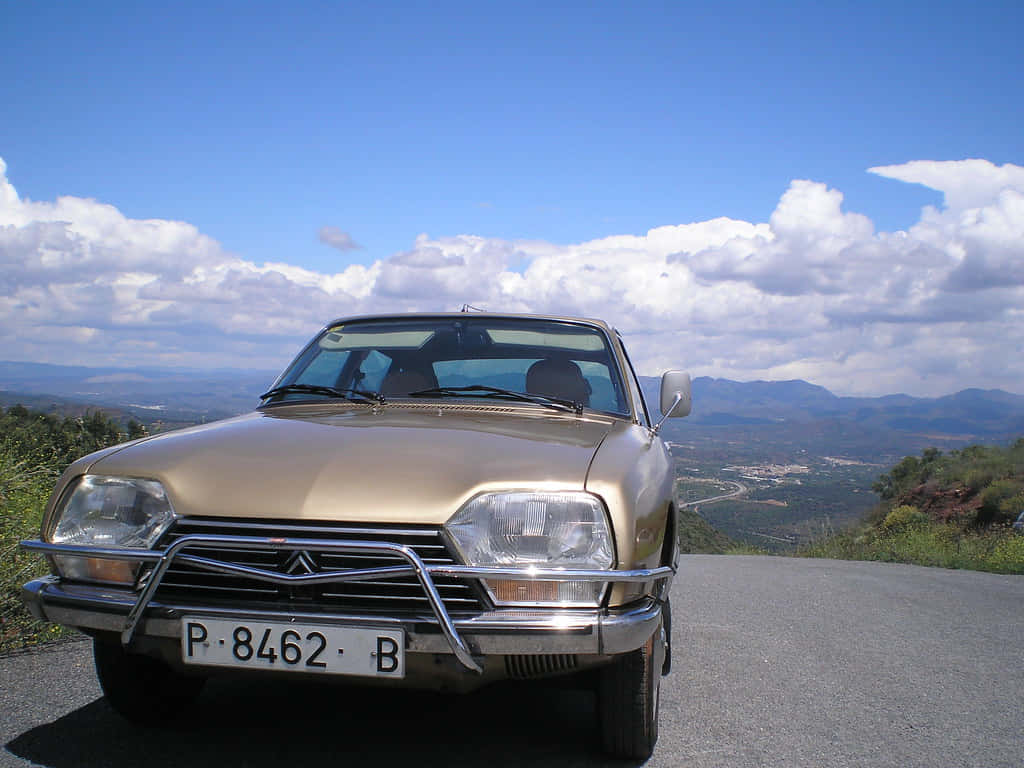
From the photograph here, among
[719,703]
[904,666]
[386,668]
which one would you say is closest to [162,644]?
[386,668]

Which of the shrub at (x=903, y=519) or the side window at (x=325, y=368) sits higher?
the side window at (x=325, y=368)

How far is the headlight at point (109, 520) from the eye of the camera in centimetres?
244

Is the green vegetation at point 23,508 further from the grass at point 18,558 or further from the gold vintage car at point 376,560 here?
the gold vintage car at point 376,560

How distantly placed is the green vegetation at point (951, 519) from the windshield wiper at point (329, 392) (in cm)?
924

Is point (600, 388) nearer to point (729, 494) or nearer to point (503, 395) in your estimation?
point (503, 395)

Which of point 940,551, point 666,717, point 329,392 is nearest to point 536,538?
point 666,717

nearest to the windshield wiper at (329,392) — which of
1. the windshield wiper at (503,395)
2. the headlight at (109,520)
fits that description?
the windshield wiper at (503,395)

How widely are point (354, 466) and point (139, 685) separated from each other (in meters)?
1.27

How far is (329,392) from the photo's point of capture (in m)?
3.63

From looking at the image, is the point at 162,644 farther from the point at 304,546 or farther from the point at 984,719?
the point at 984,719

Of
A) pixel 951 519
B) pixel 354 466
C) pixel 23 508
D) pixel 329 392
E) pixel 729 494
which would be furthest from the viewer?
pixel 729 494

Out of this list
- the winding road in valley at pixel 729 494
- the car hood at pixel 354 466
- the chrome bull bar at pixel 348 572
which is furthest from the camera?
the winding road in valley at pixel 729 494

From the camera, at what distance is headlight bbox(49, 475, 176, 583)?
244cm

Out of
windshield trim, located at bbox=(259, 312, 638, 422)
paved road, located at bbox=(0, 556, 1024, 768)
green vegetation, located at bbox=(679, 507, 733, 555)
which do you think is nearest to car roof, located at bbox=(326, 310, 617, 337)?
windshield trim, located at bbox=(259, 312, 638, 422)
